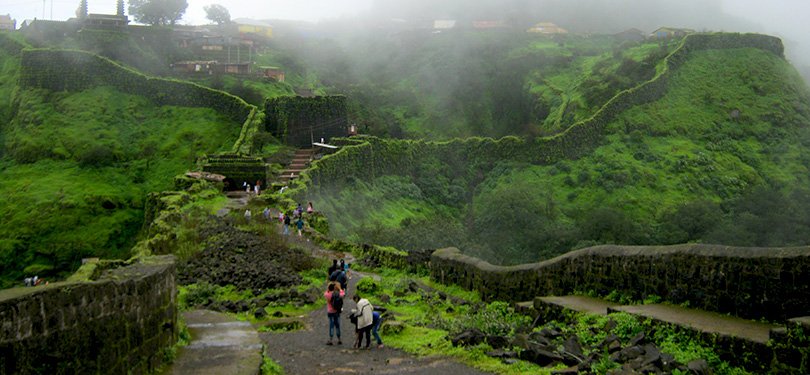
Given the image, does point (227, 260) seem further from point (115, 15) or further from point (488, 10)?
point (488, 10)

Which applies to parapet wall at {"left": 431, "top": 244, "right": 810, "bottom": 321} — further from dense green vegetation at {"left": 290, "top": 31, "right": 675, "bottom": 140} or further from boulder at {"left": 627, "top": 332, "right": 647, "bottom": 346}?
dense green vegetation at {"left": 290, "top": 31, "right": 675, "bottom": 140}

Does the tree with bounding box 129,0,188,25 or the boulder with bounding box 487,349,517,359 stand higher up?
the tree with bounding box 129,0,188,25

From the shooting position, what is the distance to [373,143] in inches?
1799

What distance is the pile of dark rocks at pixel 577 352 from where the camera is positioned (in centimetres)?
864

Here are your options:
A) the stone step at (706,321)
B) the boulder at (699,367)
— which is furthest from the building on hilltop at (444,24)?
the boulder at (699,367)

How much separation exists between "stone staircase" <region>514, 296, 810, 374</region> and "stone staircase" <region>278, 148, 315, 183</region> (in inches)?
1048

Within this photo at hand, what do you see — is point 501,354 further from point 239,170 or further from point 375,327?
point 239,170

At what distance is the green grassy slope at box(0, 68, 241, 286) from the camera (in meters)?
38.2

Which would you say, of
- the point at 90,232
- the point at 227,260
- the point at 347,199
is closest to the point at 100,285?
the point at 227,260

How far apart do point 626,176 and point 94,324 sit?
43520 millimetres

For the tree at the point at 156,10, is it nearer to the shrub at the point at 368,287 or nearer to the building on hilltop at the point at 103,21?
the building on hilltop at the point at 103,21

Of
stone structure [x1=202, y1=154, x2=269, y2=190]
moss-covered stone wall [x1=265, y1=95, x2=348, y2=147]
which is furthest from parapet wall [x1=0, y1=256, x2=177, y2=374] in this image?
moss-covered stone wall [x1=265, y1=95, x2=348, y2=147]

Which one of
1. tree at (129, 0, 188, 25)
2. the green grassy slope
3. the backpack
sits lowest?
the green grassy slope

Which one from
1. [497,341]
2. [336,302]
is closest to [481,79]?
[336,302]
